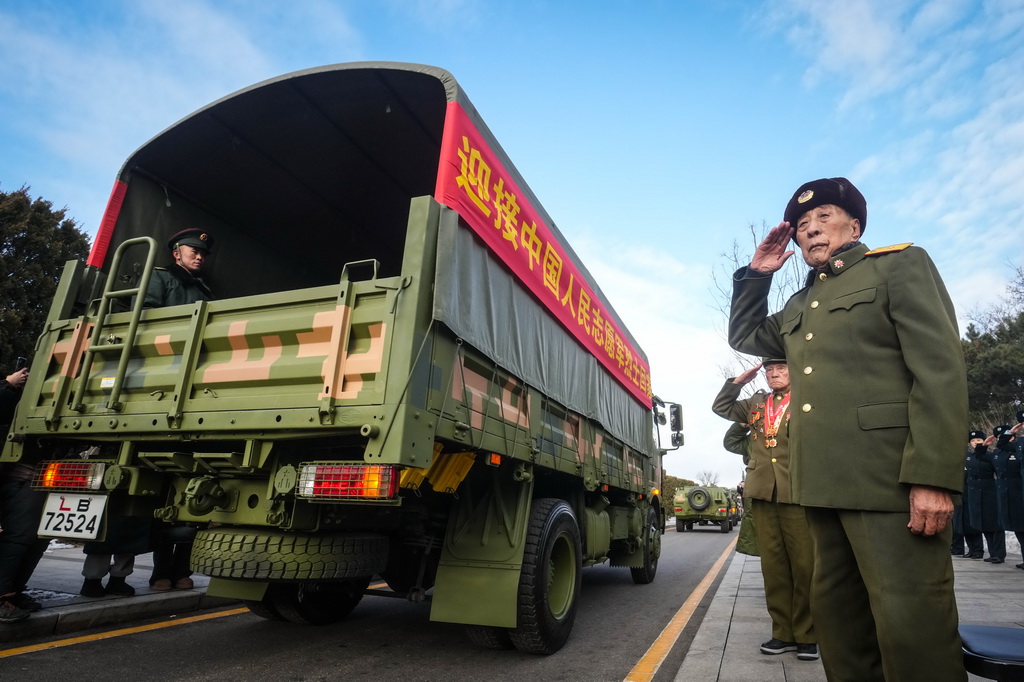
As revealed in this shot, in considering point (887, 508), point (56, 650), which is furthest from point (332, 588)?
point (887, 508)

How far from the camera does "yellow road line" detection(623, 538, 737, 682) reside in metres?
3.57

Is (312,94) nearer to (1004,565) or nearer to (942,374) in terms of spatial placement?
(942,374)

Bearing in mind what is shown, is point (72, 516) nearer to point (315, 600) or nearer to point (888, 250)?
point (315, 600)

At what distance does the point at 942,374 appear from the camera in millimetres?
1775

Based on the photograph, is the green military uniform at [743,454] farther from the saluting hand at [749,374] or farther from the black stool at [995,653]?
the black stool at [995,653]

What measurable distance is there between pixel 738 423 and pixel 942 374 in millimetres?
3790

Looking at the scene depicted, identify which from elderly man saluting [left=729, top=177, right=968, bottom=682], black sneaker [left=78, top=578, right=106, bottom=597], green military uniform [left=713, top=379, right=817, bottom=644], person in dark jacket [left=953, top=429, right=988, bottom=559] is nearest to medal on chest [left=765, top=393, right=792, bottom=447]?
green military uniform [left=713, top=379, right=817, bottom=644]

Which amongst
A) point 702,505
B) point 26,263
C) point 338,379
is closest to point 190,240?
point 338,379

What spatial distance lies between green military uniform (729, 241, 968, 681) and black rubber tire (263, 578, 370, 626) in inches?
121

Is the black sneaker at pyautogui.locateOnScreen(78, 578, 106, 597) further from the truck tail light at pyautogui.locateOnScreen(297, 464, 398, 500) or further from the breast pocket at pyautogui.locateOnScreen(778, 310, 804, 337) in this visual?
the breast pocket at pyautogui.locateOnScreen(778, 310, 804, 337)

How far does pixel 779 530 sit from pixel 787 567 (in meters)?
0.24

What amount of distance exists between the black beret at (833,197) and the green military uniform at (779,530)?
1.79 metres

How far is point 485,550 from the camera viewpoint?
12.5 ft

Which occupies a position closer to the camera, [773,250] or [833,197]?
[833,197]
